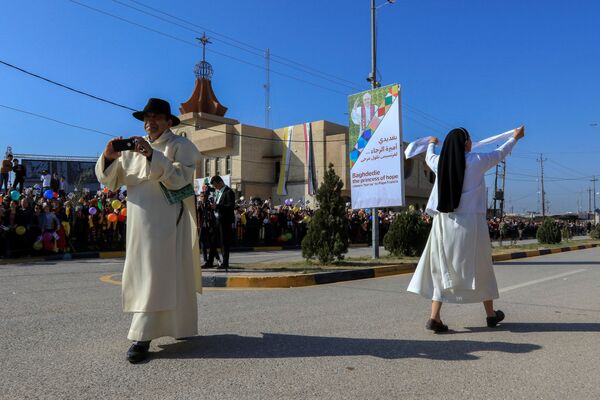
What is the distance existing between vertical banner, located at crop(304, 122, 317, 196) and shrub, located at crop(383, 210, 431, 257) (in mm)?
33571

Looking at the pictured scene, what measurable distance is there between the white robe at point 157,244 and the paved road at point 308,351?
0.98 ft

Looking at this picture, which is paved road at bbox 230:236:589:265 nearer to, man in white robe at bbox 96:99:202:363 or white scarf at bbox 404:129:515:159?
white scarf at bbox 404:129:515:159

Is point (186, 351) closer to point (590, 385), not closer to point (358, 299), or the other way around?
point (590, 385)

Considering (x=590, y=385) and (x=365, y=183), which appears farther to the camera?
(x=365, y=183)

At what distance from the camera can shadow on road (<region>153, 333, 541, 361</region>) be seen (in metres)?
3.79

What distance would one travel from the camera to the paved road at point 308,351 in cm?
305

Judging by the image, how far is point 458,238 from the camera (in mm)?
4656

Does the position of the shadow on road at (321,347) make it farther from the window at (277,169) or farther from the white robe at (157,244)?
the window at (277,169)

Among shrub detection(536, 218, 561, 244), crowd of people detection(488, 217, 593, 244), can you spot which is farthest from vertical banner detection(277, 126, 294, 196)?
shrub detection(536, 218, 561, 244)

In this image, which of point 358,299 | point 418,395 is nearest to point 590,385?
point 418,395

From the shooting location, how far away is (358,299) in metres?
6.65

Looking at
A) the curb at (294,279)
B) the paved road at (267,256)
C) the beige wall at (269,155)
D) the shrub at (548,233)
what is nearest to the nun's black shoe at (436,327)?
the curb at (294,279)

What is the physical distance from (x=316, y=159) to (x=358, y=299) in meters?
39.6

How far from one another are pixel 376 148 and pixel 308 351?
29.8 feet
